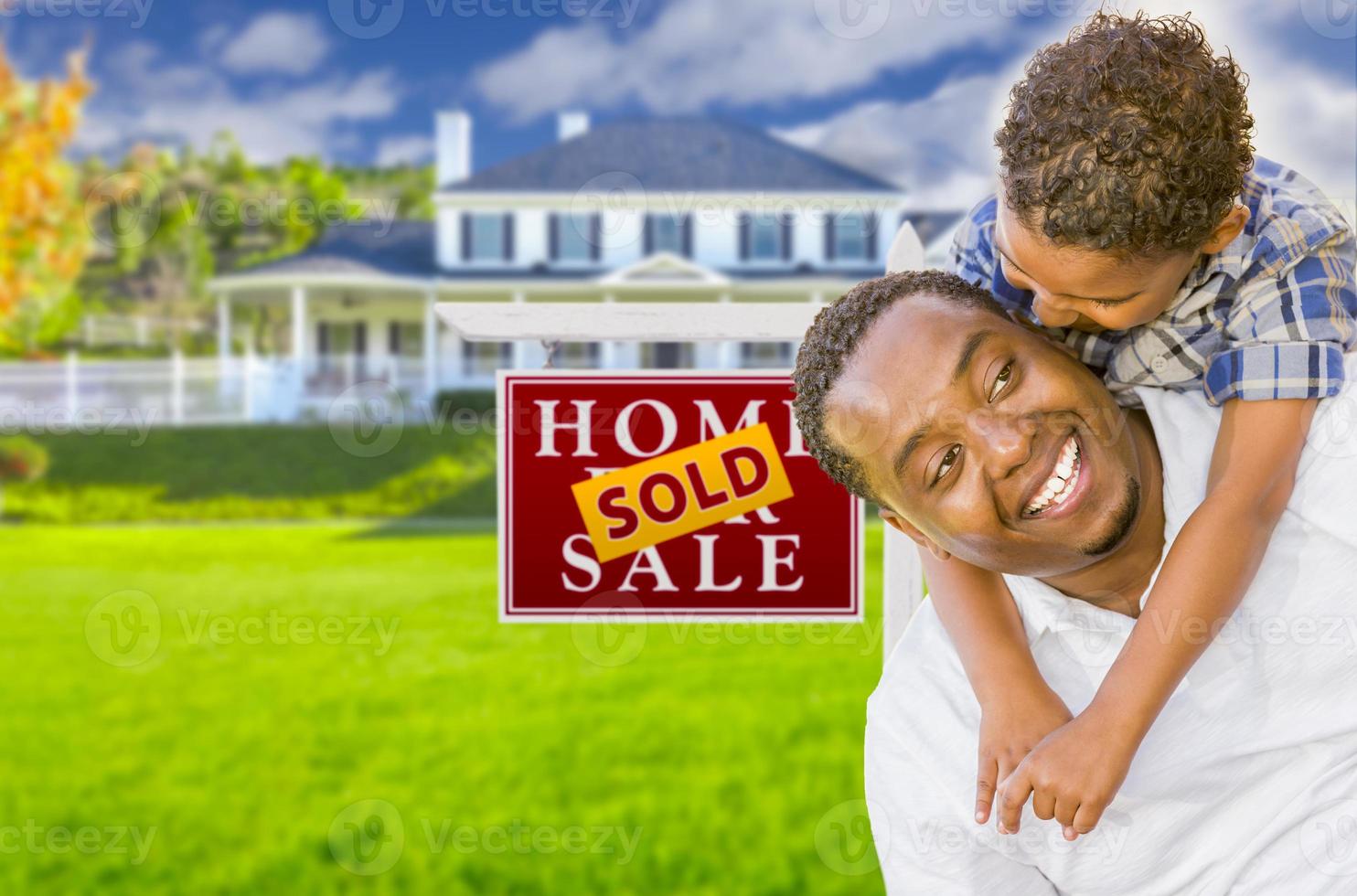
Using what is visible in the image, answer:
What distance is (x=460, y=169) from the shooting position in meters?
26.8

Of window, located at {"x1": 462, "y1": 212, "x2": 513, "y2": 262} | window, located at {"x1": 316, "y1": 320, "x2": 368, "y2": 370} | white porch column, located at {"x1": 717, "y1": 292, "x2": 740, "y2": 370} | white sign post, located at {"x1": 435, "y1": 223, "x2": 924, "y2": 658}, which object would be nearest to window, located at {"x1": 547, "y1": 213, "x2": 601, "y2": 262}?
window, located at {"x1": 462, "y1": 212, "x2": 513, "y2": 262}

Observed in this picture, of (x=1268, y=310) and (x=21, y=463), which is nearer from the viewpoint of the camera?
(x=1268, y=310)

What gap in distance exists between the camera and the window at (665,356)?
20.9m

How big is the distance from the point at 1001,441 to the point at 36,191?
18467mm

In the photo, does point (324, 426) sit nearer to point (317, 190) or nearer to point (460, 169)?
point (460, 169)

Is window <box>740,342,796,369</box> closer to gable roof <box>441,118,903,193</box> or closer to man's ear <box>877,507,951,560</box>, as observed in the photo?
gable roof <box>441,118,903,193</box>

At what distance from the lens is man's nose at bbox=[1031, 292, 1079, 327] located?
4.90 ft

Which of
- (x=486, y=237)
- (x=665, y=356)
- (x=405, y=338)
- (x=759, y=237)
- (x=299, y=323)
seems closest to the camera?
(x=665, y=356)

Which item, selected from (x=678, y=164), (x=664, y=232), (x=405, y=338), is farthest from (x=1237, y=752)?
(x=678, y=164)

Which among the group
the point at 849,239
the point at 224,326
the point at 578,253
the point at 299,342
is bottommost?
the point at 299,342

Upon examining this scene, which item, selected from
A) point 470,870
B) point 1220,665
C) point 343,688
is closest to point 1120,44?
point 1220,665

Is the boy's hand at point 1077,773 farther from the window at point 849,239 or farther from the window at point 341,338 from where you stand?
the window at point 341,338

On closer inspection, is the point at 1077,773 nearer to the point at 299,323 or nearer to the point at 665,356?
the point at 665,356

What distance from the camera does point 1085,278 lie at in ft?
4.66
